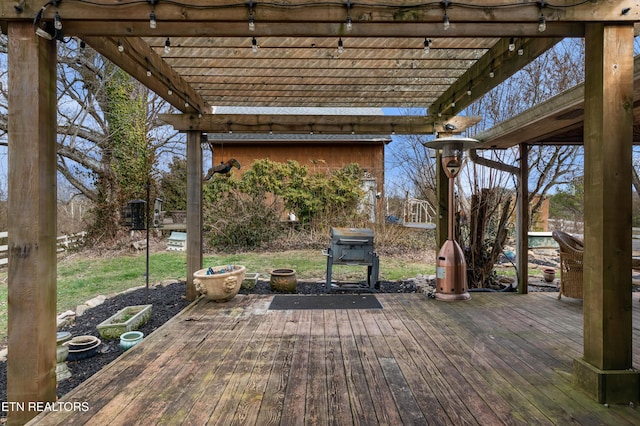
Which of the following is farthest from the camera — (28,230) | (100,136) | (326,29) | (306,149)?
(306,149)

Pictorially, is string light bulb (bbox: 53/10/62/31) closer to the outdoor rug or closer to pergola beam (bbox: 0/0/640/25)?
pergola beam (bbox: 0/0/640/25)

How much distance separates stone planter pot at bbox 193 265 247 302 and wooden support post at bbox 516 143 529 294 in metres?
3.63

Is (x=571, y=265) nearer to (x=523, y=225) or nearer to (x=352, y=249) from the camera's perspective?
(x=523, y=225)

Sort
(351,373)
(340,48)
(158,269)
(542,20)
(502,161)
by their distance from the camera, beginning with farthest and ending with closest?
(158,269) < (502,161) < (340,48) < (351,373) < (542,20)

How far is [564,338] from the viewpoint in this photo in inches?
121

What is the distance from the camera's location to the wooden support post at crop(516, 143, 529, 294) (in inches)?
187

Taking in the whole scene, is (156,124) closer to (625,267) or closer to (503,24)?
(503,24)

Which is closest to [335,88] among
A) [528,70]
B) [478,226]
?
[478,226]

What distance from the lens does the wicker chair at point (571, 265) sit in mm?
4016

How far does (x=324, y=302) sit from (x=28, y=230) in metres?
3.09

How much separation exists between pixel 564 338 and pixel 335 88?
3.53m

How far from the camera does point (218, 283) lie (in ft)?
13.8

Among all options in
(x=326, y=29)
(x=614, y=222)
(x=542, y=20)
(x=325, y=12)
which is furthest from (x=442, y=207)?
(x=325, y=12)

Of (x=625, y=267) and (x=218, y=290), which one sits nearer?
(x=625, y=267)
